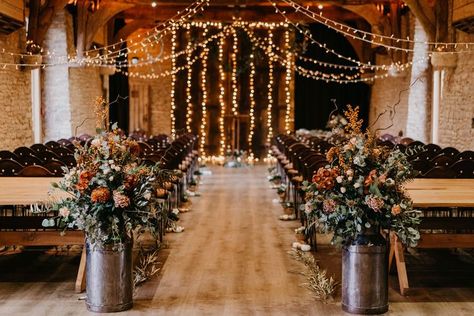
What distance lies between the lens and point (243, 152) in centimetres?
1928

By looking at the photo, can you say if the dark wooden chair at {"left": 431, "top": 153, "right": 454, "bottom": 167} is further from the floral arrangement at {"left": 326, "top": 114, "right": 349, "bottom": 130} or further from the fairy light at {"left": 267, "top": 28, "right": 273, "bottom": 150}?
the fairy light at {"left": 267, "top": 28, "right": 273, "bottom": 150}

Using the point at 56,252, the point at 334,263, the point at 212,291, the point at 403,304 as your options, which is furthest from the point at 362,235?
the point at 56,252

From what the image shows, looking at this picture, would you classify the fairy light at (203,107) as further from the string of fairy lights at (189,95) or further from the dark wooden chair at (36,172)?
the dark wooden chair at (36,172)

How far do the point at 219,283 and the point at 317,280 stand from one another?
2.66 feet

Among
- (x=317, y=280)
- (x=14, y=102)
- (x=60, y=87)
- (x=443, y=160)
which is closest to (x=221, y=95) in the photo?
(x=60, y=87)

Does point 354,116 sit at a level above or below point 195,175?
above

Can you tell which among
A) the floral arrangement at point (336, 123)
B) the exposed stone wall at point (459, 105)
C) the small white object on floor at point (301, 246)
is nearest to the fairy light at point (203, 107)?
the floral arrangement at point (336, 123)

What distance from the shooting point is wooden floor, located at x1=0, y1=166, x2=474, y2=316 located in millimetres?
5254

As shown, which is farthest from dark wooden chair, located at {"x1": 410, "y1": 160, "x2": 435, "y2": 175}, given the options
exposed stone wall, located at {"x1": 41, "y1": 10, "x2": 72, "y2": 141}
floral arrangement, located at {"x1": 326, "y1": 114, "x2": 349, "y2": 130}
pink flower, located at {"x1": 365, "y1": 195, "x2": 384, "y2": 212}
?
exposed stone wall, located at {"x1": 41, "y1": 10, "x2": 72, "y2": 141}

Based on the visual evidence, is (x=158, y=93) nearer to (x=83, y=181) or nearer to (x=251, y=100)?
(x=251, y=100)

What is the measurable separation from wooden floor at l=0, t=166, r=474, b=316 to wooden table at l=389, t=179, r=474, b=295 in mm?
258

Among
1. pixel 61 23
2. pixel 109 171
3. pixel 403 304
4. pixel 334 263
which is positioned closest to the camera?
pixel 109 171

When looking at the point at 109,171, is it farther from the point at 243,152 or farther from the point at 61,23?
the point at 243,152

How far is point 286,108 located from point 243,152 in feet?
6.52
